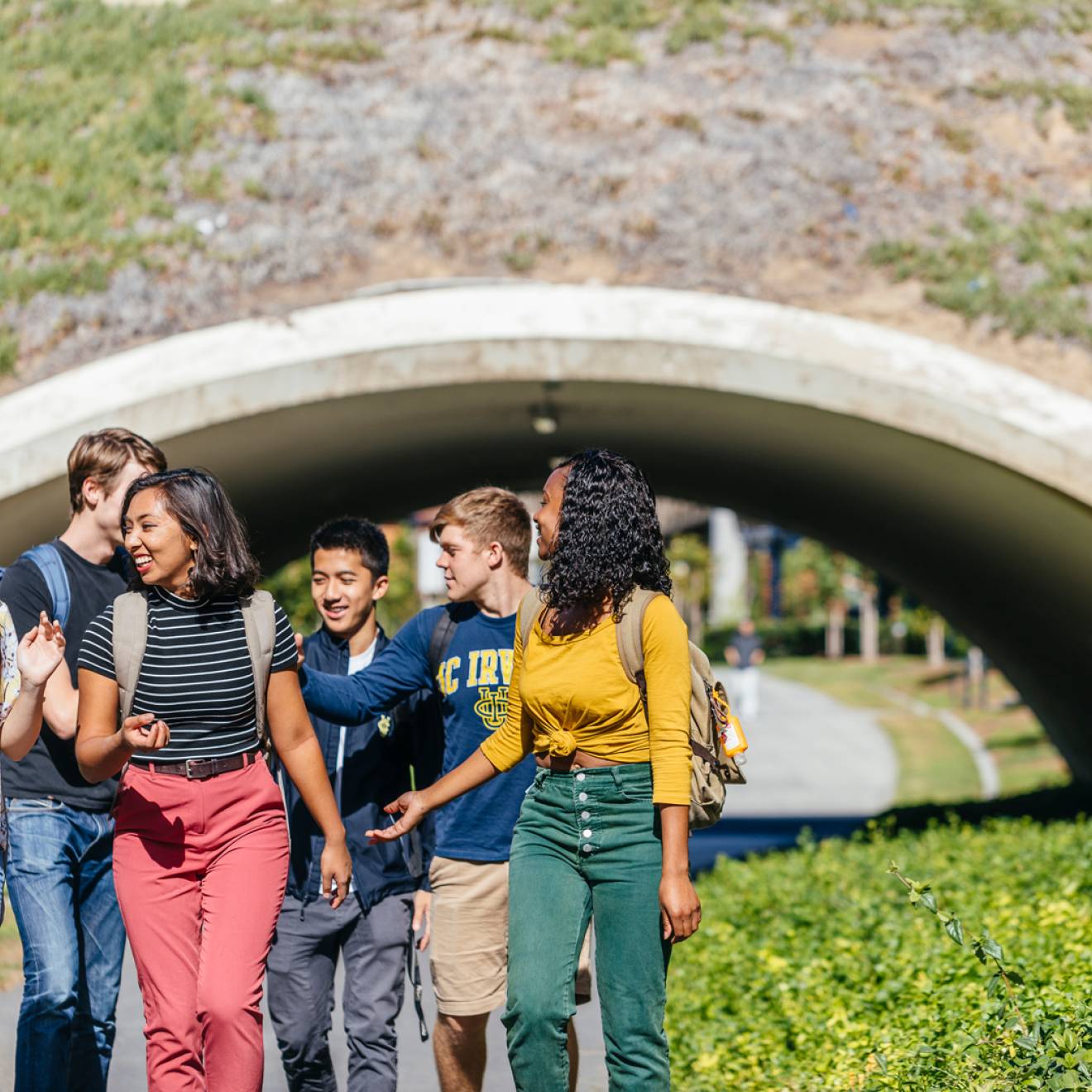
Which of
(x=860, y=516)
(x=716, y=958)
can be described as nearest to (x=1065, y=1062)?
(x=716, y=958)

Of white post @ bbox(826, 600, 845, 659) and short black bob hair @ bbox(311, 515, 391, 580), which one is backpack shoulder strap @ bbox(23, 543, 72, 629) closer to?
short black bob hair @ bbox(311, 515, 391, 580)

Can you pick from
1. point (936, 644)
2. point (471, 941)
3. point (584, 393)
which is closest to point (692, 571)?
point (936, 644)

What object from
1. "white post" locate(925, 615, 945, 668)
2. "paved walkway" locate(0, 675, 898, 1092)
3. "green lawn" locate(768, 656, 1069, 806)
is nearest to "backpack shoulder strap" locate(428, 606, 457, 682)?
"paved walkway" locate(0, 675, 898, 1092)

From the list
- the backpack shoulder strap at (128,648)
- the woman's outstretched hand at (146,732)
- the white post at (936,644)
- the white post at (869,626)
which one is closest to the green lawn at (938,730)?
the white post at (936,644)

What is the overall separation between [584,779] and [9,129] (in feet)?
31.6

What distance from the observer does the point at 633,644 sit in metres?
4.05

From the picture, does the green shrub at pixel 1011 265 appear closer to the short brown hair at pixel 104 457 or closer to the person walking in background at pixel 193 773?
the short brown hair at pixel 104 457

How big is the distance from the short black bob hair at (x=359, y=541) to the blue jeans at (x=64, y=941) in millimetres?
1140

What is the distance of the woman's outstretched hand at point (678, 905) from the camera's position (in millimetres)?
3871

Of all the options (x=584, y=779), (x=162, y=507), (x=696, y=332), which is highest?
(x=696, y=332)

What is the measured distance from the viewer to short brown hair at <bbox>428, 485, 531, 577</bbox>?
16.1ft

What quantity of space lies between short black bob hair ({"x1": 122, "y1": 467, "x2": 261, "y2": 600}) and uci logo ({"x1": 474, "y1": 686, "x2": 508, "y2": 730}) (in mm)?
895

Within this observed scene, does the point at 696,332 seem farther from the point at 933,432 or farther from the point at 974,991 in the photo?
the point at 974,991

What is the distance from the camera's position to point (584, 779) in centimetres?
404
